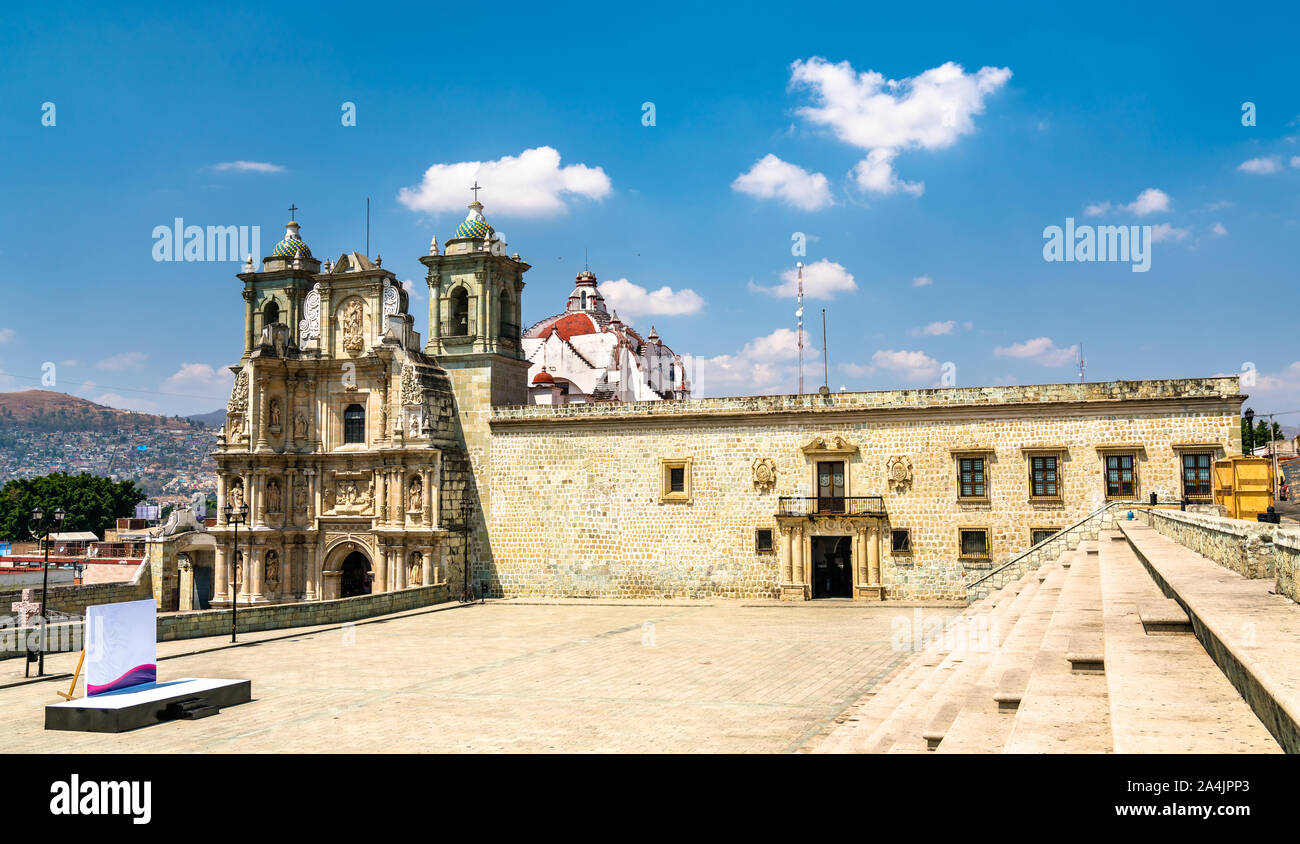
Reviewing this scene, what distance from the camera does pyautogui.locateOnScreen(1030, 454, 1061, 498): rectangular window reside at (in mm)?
A: 25558

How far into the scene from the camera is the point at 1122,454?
81.9 feet

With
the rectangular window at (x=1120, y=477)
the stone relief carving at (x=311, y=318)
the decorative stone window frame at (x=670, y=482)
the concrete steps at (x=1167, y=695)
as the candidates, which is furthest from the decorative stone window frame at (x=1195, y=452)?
the stone relief carving at (x=311, y=318)

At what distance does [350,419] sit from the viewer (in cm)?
3334

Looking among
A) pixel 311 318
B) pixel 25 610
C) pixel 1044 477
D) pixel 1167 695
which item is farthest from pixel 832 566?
pixel 1167 695

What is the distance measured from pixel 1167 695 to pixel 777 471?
22369 millimetres

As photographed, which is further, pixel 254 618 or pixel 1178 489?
pixel 1178 489

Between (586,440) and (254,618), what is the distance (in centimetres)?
1106

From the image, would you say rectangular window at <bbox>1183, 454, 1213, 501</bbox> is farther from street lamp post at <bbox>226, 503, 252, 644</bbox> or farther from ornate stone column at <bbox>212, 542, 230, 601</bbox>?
ornate stone column at <bbox>212, 542, 230, 601</bbox>

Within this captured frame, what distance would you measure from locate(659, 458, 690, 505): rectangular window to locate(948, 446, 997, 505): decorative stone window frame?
764 centimetres

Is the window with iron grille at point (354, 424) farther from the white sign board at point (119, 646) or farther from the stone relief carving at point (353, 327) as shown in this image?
the white sign board at point (119, 646)

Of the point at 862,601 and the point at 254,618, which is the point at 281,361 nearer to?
the point at 254,618

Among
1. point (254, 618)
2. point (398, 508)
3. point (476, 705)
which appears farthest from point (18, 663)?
point (398, 508)

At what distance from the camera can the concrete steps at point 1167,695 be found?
185 inches

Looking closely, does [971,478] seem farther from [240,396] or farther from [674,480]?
[240,396]
